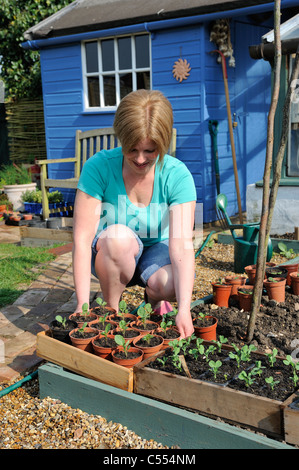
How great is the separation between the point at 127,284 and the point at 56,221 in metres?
3.52

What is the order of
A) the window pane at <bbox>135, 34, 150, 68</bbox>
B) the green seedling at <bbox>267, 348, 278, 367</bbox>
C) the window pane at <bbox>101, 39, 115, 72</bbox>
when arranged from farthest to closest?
the window pane at <bbox>101, 39, 115, 72</bbox>, the window pane at <bbox>135, 34, 150, 68</bbox>, the green seedling at <bbox>267, 348, 278, 367</bbox>

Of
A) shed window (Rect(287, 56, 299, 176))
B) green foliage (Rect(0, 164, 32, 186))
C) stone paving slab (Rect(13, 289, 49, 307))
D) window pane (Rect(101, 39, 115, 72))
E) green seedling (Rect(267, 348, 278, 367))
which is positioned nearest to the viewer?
green seedling (Rect(267, 348, 278, 367))

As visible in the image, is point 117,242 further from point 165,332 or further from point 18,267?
point 18,267

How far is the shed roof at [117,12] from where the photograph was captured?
5.45 meters

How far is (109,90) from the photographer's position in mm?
6879

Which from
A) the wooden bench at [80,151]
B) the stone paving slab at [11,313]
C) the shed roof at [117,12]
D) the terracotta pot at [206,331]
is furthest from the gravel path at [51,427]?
the shed roof at [117,12]

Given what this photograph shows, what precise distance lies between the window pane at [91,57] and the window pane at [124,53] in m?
0.40

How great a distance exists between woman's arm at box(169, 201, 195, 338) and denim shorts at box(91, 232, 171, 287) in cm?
16

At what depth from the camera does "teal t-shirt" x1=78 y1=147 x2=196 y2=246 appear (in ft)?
7.77

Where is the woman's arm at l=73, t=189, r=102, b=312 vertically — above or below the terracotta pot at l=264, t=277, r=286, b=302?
above

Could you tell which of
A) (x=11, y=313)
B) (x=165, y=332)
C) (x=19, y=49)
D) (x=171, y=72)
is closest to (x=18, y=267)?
(x=11, y=313)

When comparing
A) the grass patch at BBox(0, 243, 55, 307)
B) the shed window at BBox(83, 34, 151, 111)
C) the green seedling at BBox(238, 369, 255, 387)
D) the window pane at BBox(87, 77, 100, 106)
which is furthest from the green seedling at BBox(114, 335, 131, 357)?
the window pane at BBox(87, 77, 100, 106)

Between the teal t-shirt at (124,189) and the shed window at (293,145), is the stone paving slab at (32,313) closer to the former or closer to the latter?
the teal t-shirt at (124,189)

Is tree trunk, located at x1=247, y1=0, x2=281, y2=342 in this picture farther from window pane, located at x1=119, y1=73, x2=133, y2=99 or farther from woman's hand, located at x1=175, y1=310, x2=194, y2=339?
window pane, located at x1=119, y1=73, x2=133, y2=99
